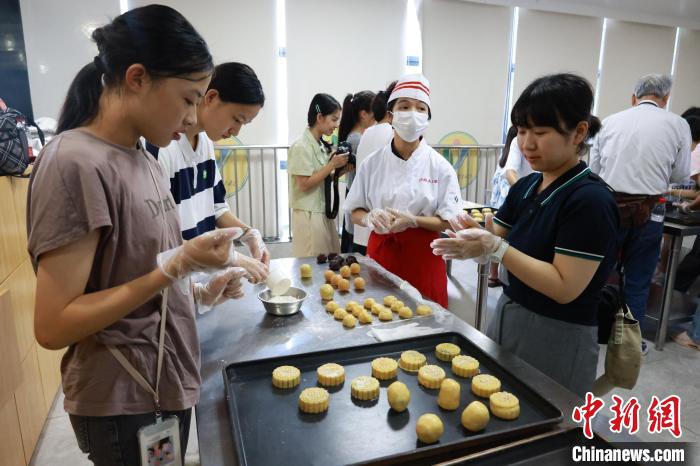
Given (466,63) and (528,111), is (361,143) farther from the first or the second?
(466,63)

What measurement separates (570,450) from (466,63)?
5.65m

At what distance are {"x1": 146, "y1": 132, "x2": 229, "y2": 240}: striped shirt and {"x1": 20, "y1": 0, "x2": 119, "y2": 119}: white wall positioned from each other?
3.22m

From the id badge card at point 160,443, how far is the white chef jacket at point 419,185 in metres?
1.42

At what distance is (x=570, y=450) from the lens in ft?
2.84

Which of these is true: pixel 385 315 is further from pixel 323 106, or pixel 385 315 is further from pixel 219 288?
pixel 323 106

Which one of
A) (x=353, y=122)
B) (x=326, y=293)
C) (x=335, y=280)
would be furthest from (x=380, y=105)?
(x=326, y=293)

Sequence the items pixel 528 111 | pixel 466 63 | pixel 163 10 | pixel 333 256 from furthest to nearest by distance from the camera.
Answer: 1. pixel 466 63
2. pixel 333 256
3. pixel 528 111
4. pixel 163 10

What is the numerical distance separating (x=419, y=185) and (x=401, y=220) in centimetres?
24

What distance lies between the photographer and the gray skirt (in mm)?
1282

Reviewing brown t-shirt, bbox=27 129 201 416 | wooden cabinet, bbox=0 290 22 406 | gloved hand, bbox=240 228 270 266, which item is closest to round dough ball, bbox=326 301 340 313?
gloved hand, bbox=240 228 270 266

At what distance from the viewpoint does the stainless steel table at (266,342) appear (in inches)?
37.4

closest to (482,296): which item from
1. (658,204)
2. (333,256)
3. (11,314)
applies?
(333,256)

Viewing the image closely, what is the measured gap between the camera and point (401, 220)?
1.97 metres

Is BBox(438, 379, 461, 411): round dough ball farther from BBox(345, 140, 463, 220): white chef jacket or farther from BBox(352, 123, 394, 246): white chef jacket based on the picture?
BBox(352, 123, 394, 246): white chef jacket
